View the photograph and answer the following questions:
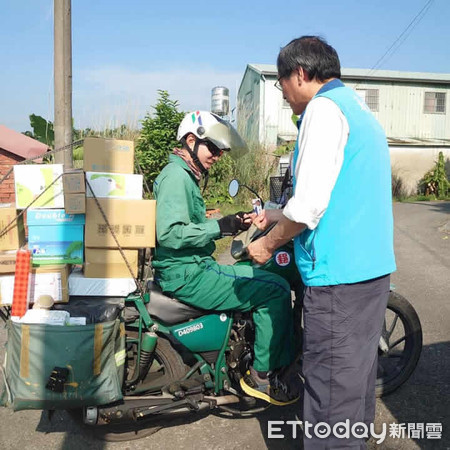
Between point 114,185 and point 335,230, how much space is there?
4.71 ft

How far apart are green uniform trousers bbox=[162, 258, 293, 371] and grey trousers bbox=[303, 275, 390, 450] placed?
2.10 ft

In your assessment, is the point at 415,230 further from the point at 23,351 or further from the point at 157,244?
the point at 23,351

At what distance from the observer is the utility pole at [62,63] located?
18.6 feet

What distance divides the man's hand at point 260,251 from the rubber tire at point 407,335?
140cm

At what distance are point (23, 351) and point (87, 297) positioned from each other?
0.52 m

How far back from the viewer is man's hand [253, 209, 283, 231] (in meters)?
2.71

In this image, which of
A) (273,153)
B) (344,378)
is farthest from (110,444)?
(273,153)

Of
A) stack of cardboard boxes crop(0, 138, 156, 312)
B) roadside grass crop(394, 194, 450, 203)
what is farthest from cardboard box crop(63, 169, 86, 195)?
roadside grass crop(394, 194, 450, 203)

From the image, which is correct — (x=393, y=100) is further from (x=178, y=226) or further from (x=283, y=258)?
(x=178, y=226)

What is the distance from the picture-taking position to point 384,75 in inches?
988

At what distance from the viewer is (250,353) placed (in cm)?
310

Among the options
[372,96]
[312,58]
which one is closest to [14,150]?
[312,58]

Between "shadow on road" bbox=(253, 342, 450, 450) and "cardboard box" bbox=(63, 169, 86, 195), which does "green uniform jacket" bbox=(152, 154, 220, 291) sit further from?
"shadow on road" bbox=(253, 342, 450, 450)

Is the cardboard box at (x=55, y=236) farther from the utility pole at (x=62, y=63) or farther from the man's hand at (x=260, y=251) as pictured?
the utility pole at (x=62, y=63)
